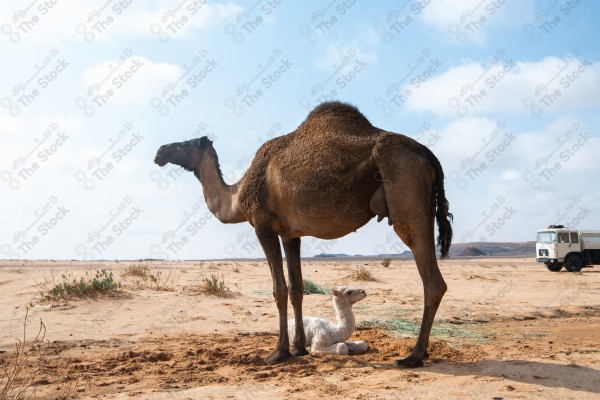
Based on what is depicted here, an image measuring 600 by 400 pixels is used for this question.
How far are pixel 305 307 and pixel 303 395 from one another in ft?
24.5

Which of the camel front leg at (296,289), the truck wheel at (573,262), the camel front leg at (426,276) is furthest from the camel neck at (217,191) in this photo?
the truck wheel at (573,262)

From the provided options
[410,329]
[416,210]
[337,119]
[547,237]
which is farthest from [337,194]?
[547,237]

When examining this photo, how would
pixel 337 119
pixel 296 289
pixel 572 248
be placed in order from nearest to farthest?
1. pixel 337 119
2. pixel 296 289
3. pixel 572 248

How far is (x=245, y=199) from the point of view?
9016 mm

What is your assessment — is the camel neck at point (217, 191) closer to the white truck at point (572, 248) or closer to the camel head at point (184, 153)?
the camel head at point (184, 153)

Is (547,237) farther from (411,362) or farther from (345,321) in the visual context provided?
(411,362)

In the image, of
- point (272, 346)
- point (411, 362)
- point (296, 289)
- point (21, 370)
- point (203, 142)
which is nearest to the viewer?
point (21, 370)

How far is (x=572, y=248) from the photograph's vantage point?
31062mm

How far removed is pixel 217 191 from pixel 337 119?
8.51ft

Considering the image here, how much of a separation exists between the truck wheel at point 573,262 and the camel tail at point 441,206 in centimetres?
2578

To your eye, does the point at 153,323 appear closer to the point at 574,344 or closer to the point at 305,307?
the point at 305,307

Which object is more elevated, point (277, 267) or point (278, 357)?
point (277, 267)

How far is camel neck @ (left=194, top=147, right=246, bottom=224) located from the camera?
9.58m

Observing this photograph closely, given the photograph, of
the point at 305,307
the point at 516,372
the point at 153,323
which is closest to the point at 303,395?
the point at 516,372
